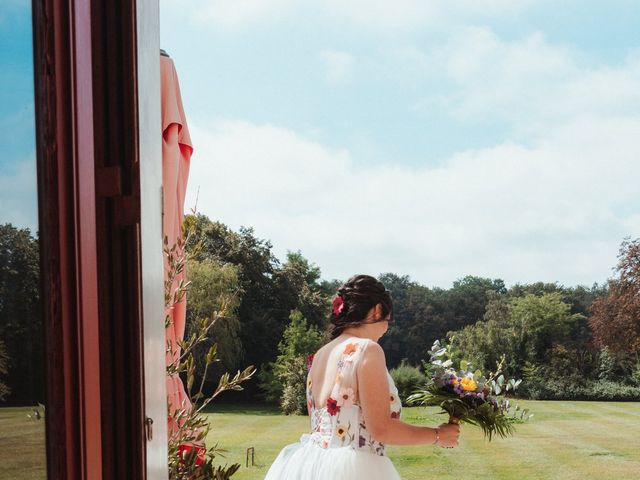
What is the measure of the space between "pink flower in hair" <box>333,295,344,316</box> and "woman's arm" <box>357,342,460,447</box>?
29cm

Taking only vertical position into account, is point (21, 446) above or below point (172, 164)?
below

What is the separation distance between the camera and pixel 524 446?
11961 millimetres

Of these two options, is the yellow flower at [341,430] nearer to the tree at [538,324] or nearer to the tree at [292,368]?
the tree at [292,368]

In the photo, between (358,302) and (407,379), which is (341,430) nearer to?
(358,302)

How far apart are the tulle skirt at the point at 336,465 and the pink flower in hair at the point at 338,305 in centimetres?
45

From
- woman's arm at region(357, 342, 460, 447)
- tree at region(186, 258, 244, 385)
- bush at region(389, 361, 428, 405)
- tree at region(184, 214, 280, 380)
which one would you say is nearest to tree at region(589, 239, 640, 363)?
bush at region(389, 361, 428, 405)

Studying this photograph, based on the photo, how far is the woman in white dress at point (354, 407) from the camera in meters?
2.59

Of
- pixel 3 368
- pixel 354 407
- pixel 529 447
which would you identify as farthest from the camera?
pixel 529 447

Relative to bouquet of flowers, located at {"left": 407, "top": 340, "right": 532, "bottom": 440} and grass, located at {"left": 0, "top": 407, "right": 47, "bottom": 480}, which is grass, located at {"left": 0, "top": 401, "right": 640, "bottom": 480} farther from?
grass, located at {"left": 0, "top": 407, "right": 47, "bottom": 480}

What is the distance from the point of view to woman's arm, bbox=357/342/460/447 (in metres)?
2.58

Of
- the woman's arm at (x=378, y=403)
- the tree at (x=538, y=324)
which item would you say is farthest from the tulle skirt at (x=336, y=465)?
the tree at (x=538, y=324)

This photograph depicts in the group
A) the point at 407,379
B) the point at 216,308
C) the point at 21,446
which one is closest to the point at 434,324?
the point at 407,379

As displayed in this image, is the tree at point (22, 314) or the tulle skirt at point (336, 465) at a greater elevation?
the tree at point (22, 314)

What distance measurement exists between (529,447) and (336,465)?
391 inches
